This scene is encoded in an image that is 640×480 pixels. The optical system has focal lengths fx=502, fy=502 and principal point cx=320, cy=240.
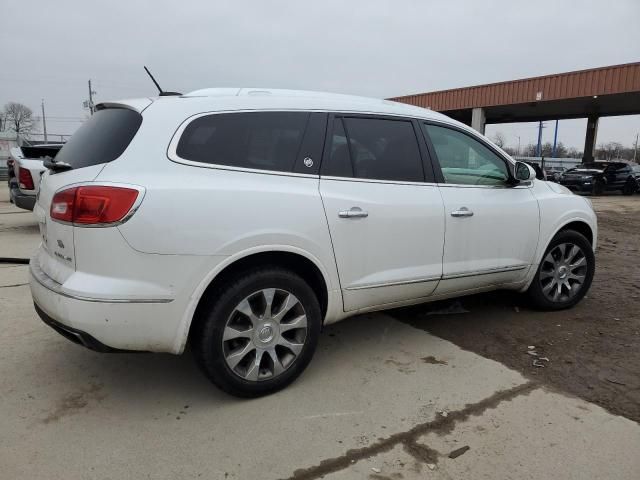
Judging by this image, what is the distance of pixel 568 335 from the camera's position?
4.00 metres

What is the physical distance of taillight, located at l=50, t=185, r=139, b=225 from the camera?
245cm

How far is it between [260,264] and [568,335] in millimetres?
2661

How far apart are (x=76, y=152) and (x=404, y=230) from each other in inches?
81.5

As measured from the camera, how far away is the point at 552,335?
4.01m

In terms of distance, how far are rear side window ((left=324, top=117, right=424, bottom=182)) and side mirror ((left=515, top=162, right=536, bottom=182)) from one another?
3.37 ft

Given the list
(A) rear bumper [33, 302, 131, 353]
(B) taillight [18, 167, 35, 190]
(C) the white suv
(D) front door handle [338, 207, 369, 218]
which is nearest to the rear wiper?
(C) the white suv

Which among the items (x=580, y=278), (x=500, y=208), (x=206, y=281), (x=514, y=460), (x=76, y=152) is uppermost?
(x=76, y=152)

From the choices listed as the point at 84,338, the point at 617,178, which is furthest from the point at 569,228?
the point at 617,178

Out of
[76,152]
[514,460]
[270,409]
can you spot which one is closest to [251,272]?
[270,409]

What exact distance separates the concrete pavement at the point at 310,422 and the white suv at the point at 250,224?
0.32 meters

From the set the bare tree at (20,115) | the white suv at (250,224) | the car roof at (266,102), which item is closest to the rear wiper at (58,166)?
the white suv at (250,224)

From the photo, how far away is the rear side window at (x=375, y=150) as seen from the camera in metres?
3.22

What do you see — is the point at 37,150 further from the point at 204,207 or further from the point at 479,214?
the point at 479,214

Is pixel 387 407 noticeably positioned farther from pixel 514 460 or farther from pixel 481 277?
pixel 481 277
